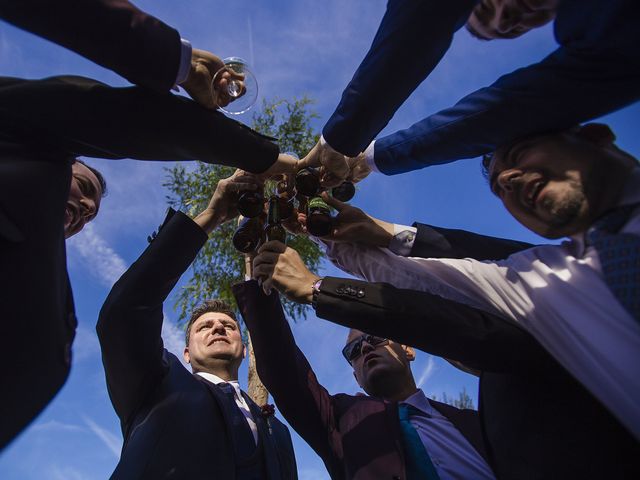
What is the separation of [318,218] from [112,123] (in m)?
1.16

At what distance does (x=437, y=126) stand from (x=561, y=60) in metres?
0.69

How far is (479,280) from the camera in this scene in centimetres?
207

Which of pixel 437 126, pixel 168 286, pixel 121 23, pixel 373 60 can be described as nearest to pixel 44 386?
pixel 168 286

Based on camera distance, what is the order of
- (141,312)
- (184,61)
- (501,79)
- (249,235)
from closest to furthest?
1. (184,61)
2. (501,79)
3. (141,312)
4. (249,235)

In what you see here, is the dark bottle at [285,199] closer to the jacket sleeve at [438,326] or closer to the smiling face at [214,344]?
the jacket sleeve at [438,326]

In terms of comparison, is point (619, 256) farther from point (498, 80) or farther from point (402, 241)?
point (402, 241)

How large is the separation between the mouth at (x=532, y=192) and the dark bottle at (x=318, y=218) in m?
1.04

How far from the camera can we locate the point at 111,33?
5.46 ft

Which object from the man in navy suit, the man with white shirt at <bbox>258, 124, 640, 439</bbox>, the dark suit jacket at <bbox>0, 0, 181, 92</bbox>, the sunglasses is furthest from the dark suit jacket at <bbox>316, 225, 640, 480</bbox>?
the sunglasses

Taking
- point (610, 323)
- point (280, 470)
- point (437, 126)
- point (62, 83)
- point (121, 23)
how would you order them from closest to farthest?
1. point (610, 323)
2. point (121, 23)
3. point (62, 83)
4. point (437, 126)
5. point (280, 470)

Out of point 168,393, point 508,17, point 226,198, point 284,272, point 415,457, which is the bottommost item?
point 415,457

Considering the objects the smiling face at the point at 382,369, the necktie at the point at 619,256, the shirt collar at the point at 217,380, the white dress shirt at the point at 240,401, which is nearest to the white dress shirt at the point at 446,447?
the smiling face at the point at 382,369

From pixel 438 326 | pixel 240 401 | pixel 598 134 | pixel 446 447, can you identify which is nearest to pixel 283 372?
pixel 240 401

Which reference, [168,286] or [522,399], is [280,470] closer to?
[168,286]
